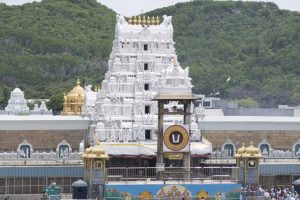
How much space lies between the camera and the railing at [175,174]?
6531cm

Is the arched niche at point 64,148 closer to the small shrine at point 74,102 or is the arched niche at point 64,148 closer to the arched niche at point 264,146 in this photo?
the arched niche at point 264,146

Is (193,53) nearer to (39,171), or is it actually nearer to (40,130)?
(40,130)

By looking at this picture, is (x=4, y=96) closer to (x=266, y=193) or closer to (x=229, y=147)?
(x=229, y=147)

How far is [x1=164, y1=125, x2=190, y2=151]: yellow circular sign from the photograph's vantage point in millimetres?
66631

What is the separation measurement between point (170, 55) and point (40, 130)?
9.12m

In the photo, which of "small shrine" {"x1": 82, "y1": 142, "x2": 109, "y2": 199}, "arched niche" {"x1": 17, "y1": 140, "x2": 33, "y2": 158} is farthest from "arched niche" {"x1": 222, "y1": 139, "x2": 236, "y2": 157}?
"small shrine" {"x1": 82, "y1": 142, "x2": 109, "y2": 199}

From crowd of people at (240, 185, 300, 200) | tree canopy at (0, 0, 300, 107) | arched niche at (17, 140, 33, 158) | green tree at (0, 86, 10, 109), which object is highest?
tree canopy at (0, 0, 300, 107)

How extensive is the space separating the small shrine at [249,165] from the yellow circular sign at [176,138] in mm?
2740

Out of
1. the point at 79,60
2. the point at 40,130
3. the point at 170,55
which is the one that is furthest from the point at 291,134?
the point at 79,60

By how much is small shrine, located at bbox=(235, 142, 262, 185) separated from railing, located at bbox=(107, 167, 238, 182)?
0.46 metres

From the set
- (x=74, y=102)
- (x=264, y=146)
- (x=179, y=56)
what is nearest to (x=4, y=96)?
(x=74, y=102)

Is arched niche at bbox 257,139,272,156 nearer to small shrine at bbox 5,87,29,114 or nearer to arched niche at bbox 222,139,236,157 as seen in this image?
arched niche at bbox 222,139,236,157

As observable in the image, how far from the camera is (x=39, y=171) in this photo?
69000 millimetres

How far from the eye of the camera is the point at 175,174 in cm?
6638
